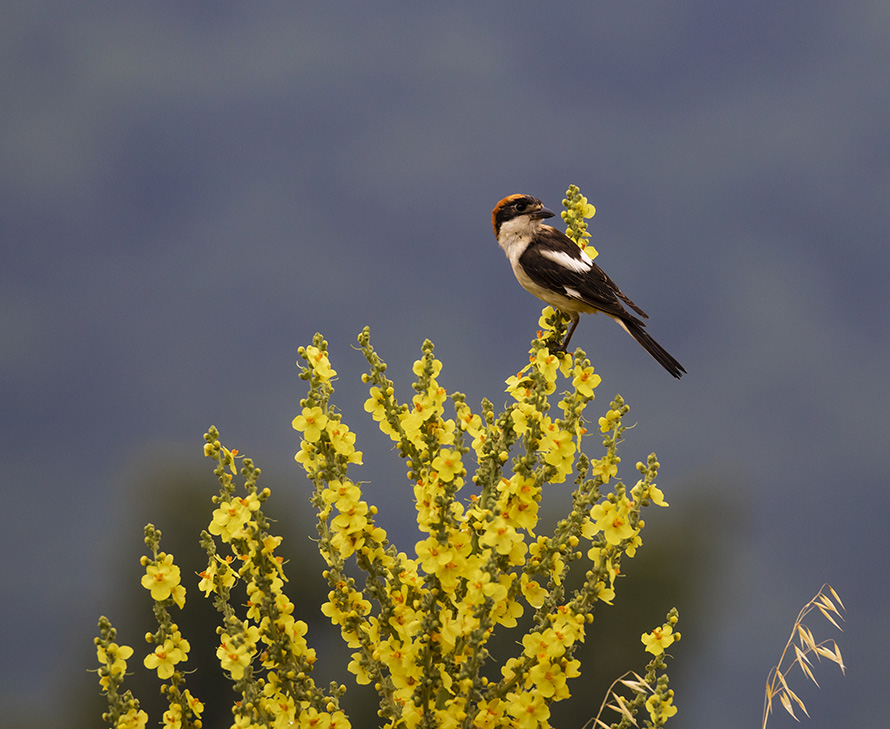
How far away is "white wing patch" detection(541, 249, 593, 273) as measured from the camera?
4.01 metres

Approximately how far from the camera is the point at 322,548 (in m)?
2.92

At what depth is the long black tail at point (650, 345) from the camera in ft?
12.6

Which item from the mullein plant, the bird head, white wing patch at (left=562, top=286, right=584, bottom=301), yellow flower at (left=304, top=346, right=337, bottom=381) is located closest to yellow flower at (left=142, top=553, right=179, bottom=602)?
the mullein plant

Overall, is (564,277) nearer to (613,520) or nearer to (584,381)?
(584,381)

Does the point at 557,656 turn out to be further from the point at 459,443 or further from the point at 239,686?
the point at 239,686

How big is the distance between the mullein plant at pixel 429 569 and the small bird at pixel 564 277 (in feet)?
3.43

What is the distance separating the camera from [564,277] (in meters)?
4.05

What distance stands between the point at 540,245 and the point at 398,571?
1.93m

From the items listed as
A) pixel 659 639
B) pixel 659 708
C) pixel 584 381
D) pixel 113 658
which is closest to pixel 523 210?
pixel 584 381

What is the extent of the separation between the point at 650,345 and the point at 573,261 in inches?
19.6

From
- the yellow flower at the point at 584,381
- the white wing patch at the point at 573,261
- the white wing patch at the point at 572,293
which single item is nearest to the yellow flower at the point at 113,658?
the yellow flower at the point at 584,381

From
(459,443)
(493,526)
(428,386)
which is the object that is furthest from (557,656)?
(428,386)

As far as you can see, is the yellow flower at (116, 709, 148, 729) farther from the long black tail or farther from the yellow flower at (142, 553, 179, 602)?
the long black tail

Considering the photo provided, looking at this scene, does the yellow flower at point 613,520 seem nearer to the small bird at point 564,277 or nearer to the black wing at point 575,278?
the small bird at point 564,277
